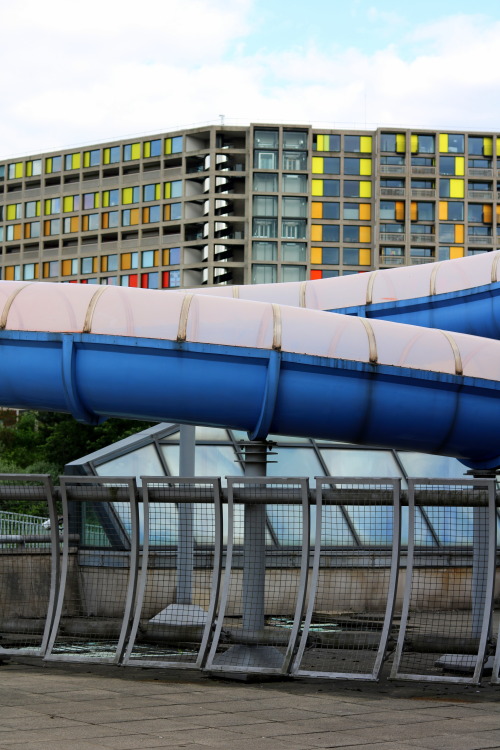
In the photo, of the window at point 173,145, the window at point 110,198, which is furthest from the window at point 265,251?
the window at point 110,198

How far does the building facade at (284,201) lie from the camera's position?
112562mm

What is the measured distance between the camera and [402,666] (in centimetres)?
1252

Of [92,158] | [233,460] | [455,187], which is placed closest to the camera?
[233,460]

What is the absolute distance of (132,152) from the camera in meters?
116

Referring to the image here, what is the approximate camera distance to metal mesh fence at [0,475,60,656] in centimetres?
1267

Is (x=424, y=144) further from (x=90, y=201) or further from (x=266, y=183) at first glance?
(x=90, y=201)

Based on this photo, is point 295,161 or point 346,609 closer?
point 346,609

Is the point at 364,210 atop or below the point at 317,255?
atop

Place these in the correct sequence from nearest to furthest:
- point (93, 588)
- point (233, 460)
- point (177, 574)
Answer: point (177, 574), point (93, 588), point (233, 460)

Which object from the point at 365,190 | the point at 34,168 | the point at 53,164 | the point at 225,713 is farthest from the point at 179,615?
the point at 34,168

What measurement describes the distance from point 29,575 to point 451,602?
204 inches

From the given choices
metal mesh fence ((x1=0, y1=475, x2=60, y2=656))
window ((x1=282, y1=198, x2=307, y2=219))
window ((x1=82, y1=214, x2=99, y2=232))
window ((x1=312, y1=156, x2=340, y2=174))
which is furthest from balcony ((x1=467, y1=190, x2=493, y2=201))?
metal mesh fence ((x1=0, y1=475, x2=60, y2=656))

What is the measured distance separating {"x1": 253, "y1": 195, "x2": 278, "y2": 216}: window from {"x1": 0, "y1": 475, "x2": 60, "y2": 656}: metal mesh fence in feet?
325

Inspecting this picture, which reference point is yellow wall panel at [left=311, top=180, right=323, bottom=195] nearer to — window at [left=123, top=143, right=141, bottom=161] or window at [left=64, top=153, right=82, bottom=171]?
window at [left=123, top=143, right=141, bottom=161]
